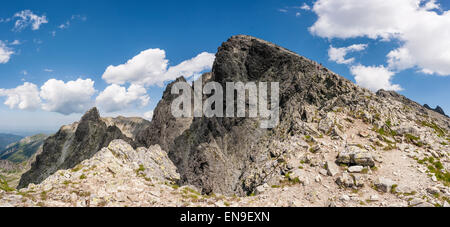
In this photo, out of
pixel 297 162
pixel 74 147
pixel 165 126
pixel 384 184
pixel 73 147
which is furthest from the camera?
pixel 73 147

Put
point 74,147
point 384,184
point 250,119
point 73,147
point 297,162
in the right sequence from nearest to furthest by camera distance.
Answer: point 384,184
point 297,162
point 250,119
point 74,147
point 73,147

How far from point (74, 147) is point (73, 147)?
1463mm

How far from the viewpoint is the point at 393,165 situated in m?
24.7

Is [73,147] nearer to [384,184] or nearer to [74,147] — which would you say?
[74,147]

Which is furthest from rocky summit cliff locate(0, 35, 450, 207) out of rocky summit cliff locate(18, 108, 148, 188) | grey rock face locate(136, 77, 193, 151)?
rocky summit cliff locate(18, 108, 148, 188)

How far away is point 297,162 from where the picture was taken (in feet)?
92.9

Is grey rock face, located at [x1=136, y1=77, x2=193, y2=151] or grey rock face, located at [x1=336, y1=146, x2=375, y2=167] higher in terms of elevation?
grey rock face, located at [x1=136, y1=77, x2=193, y2=151]

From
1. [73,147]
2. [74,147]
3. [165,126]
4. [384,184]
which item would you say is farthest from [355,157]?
[73,147]

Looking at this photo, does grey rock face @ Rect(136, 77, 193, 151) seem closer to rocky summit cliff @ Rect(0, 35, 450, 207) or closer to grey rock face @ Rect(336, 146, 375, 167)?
rocky summit cliff @ Rect(0, 35, 450, 207)

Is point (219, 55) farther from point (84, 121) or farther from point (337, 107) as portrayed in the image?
point (84, 121)

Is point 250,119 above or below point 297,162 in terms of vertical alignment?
above

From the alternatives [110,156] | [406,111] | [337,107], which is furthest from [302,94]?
[110,156]

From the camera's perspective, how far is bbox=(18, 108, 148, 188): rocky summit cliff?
133125mm
